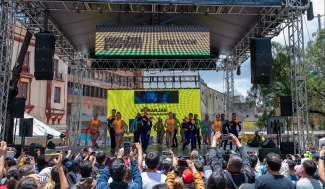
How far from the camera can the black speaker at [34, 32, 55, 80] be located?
9836 millimetres

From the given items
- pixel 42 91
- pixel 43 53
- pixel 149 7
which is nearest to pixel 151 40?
pixel 149 7

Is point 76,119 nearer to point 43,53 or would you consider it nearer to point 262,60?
point 43,53

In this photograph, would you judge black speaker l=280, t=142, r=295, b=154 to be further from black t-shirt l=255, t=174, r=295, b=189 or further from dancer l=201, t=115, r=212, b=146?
black t-shirt l=255, t=174, r=295, b=189

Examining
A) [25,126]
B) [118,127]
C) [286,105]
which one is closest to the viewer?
[286,105]

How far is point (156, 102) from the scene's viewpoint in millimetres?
16328

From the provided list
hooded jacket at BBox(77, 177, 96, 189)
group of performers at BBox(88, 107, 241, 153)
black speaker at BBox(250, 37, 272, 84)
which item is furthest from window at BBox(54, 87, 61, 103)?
hooded jacket at BBox(77, 177, 96, 189)

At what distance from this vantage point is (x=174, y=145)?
15.0 metres

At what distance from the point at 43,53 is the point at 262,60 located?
7167 millimetres

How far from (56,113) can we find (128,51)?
18.9 metres

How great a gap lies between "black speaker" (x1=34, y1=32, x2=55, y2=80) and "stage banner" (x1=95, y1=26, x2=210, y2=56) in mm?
1589

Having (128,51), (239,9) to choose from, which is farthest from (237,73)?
(128,51)

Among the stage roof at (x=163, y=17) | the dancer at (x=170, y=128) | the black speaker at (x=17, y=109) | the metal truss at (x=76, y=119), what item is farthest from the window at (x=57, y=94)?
the black speaker at (x=17, y=109)

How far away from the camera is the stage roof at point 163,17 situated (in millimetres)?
9711

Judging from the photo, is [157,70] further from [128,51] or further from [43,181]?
[43,181]
